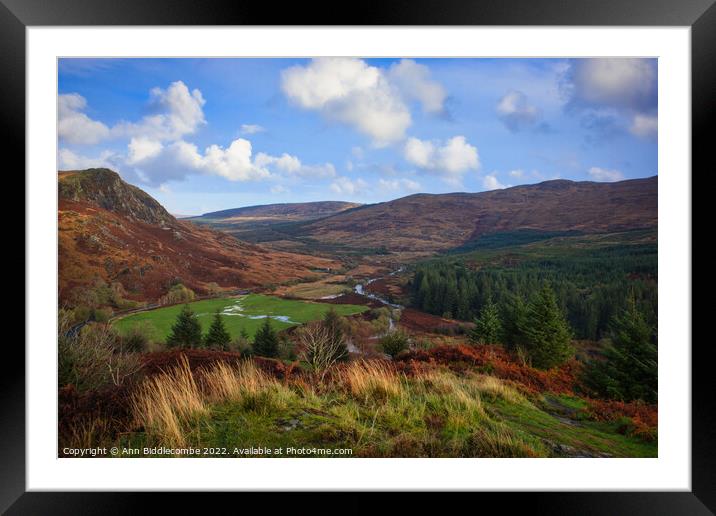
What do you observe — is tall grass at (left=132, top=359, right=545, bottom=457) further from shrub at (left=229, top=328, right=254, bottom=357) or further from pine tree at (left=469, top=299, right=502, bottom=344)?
A: pine tree at (left=469, top=299, right=502, bottom=344)

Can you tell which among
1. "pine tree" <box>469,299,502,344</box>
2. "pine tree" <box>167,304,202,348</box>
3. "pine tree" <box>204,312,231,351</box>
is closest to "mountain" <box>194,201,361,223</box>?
"pine tree" <box>167,304,202,348</box>

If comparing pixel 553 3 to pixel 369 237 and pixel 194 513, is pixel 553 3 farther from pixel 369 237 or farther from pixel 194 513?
pixel 194 513

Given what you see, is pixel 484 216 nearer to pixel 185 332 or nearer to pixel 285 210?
pixel 285 210

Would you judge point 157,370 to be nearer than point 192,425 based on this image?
No

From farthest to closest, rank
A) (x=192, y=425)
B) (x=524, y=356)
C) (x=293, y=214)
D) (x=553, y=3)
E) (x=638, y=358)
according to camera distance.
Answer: (x=293, y=214) < (x=524, y=356) < (x=638, y=358) < (x=192, y=425) < (x=553, y=3)

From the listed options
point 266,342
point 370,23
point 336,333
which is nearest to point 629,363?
point 336,333

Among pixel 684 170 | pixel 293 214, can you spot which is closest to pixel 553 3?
pixel 684 170
